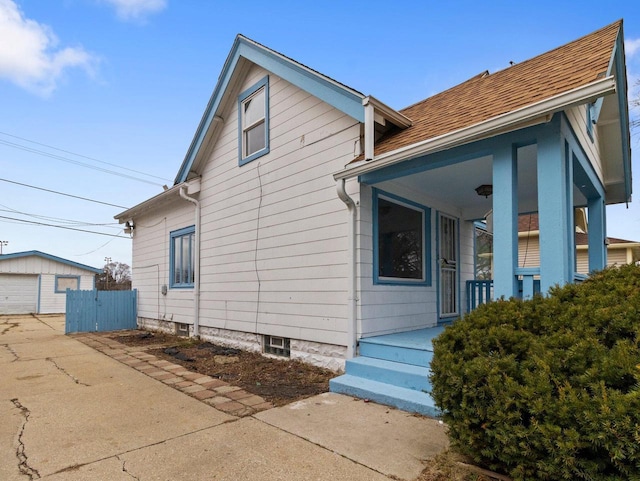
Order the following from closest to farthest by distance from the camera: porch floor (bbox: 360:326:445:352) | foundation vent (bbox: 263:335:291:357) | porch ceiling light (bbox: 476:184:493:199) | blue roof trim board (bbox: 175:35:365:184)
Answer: porch floor (bbox: 360:326:445:352)
blue roof trim board (bbox: 175:35:365:184)
porch ceiling light (bbox: 476:184:493:199)
foundation vent (bbox: 263:335:291:357)

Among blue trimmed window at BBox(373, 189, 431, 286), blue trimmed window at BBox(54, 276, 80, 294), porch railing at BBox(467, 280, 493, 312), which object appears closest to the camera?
blue trimmed window at BBox(373, 189, 431, 286)

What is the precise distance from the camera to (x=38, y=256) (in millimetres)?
21031

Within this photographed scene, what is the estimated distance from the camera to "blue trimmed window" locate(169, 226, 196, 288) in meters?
9.03

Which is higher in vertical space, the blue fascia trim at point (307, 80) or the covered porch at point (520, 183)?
the blue fascia trim at point (307, 80)

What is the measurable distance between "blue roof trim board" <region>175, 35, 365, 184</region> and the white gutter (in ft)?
A: 2.64

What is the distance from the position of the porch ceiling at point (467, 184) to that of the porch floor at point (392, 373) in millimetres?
2177

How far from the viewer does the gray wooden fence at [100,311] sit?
10758mm

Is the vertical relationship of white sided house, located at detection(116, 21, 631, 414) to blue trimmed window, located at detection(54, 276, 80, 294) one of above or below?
above

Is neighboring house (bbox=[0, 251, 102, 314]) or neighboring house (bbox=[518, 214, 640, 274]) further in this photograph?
neighboring house (bbox=[0, 251, 102, 314])

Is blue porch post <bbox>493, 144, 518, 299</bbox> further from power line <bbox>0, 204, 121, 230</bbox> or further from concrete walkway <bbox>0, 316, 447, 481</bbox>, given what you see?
power line <bbox>0, 204, 121, 230</bbox>

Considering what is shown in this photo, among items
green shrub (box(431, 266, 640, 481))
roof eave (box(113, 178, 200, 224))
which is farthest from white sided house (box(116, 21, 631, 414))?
green shrub (box(431, 266, 640, 481))

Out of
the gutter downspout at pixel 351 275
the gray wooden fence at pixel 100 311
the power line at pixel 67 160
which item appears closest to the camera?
the gutter downspout at pixel 351 275

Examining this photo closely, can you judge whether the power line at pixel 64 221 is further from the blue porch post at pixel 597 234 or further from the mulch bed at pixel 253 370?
the blue porch post at pixel 597 234

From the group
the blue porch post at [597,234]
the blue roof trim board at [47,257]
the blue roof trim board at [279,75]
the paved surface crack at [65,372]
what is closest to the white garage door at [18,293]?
the blue roof trim board at [47,257]
